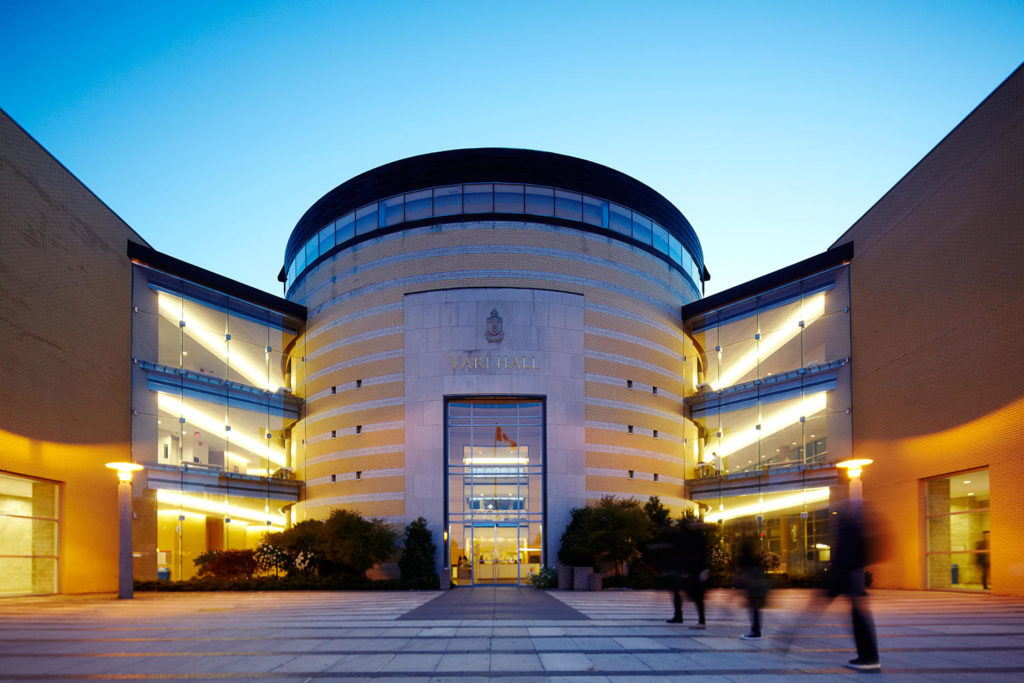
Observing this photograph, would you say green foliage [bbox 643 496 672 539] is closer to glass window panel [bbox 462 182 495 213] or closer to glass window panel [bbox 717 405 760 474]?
glass window panel [bbox 717 405 760 474]

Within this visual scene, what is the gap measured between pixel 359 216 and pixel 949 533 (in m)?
26.4

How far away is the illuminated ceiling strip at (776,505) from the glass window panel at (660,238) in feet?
41.0

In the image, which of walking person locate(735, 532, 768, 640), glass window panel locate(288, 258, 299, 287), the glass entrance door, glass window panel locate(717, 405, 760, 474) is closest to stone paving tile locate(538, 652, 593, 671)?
walking person locate(735, 532, 768, 640)

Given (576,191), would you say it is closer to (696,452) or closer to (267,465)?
(696,452)

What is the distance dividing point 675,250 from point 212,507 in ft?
79.7

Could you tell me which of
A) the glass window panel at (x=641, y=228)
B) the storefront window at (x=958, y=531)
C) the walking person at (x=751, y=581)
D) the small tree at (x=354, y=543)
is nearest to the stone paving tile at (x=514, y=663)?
the walking person at (x=751, y=581)

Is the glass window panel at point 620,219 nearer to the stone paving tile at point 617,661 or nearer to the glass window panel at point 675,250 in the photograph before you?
the glass window panel at point 675,250

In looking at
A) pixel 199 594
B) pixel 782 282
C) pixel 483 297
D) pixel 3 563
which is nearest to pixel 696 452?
pixel 782 282

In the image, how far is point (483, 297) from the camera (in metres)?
32.8

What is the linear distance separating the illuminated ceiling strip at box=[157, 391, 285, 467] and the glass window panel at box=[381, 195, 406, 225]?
1119 cm

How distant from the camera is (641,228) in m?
Result: 36.8

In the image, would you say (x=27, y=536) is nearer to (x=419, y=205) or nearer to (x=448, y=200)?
(x=419, y=205)

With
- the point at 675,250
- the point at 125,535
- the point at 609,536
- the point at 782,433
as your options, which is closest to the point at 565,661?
the point at 125,535

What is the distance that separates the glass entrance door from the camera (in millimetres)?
32125
